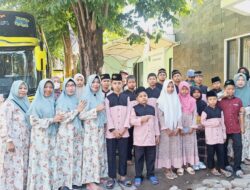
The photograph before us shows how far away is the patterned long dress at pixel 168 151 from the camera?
5230 mm

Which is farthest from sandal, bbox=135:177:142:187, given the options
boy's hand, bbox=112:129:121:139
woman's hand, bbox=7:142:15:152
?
woman's hand, bbox=7:142:15:152

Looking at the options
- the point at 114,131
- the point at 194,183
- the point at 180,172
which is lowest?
the point at 194,183

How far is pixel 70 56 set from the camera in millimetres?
13922

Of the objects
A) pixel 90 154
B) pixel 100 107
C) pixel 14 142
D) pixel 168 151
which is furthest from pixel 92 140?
pixel 168 151

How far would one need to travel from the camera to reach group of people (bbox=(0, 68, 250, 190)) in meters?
4.37

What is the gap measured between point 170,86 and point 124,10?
3851 millimetres

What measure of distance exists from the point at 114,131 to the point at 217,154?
174cm

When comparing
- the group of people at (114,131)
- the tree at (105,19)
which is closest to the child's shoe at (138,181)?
the group of people at (114,131)

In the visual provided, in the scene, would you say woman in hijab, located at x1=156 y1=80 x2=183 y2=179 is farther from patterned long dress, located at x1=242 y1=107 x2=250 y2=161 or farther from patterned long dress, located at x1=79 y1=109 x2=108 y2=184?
Result: patterned long dress, located at x1=242 y1=107 x2=250 y2=161

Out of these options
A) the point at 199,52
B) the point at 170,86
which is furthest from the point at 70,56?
the point at 170,86

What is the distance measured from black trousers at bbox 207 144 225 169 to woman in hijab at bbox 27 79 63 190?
2449mm

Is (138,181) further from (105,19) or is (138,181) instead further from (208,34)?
(208,34)

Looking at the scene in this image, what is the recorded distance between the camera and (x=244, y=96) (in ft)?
18.4

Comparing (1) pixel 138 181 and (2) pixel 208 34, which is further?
(2) pixel 208 34
